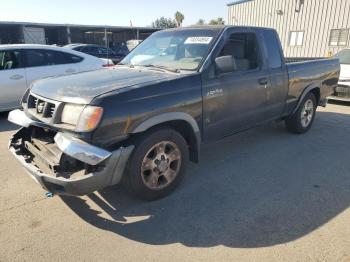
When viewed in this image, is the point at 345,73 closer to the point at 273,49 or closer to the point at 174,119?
the point at 273,49

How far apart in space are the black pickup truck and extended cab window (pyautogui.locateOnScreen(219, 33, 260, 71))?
0.05 ft

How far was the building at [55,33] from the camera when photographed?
92.4ft

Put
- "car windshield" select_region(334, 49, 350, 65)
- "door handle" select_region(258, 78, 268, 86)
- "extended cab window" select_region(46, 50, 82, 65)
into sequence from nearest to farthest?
"door handle" select_region(258, 78, 268, 86)
"extended cab window" select_region(46, 50, 82, 65)
"car windshield" select_region(334, 49, 350, 65)

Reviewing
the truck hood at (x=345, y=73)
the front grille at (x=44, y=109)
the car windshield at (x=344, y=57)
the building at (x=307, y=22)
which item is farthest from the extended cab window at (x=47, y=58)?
the building at (x=307, y=22)

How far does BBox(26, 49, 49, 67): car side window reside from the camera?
7312 mm

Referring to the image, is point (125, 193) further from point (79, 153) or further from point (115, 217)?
point (79, 153)

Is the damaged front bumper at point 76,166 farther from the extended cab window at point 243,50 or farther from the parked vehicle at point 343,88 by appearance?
the parked vehicle at point 343,88

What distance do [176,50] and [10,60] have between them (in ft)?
15.7

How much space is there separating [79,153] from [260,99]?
2.92m

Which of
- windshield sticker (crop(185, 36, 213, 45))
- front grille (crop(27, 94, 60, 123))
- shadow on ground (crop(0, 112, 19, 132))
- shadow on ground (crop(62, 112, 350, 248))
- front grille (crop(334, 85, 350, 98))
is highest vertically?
windshield sticker (crop(185, 36, 213, 45))

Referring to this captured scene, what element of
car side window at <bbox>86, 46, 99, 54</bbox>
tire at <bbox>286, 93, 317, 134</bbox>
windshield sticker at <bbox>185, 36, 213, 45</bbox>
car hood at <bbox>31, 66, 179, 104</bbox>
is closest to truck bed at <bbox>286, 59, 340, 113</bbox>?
tire at <bbox>286, 93, 317, 134</bbox>

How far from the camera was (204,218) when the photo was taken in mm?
3246

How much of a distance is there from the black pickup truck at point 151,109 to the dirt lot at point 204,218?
0.41 metres

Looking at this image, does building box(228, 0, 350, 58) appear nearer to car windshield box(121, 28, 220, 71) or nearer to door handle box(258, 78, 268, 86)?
door handle box(258, 78, 268, 86)
